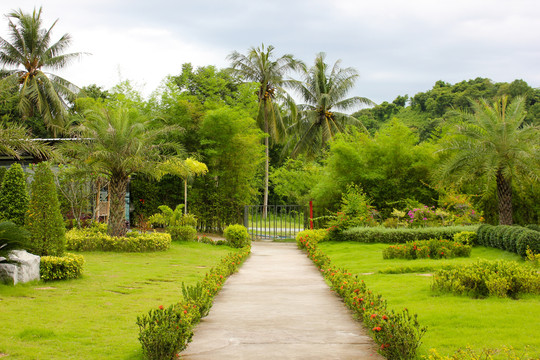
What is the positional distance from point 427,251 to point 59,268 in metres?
8.60

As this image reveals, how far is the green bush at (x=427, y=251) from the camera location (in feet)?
40.1

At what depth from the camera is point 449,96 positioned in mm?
31625

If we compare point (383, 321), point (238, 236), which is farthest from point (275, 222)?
point (383, 321)

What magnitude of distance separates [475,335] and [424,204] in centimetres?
1488

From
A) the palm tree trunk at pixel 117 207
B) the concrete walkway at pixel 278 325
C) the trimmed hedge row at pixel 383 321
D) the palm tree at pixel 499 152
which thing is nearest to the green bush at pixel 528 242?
the palm tree at pixel 499 152

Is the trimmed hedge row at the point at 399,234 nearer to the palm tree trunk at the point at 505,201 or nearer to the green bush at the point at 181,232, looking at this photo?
the palm tree trunk at the point at 505,201

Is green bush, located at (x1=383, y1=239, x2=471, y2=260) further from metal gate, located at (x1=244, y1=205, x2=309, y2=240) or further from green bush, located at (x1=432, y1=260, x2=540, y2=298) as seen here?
metal gate, located at (x1=244, y1=205, x2=309, y2=240)

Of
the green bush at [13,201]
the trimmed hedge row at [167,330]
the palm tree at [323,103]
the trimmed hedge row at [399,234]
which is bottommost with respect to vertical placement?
the trimmed hedge row at [167,330]

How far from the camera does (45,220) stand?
9773mm

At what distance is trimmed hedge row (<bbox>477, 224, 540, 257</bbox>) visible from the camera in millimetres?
10883

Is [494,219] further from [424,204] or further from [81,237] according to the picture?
[81,237]

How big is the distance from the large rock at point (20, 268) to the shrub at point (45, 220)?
56 cm

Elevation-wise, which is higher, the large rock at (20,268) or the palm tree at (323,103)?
the palm tree at (323,103)

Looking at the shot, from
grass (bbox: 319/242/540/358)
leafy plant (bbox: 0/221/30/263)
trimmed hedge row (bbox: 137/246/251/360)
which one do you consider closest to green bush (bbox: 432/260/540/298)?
grass (bbox: 319/242/540/358)
